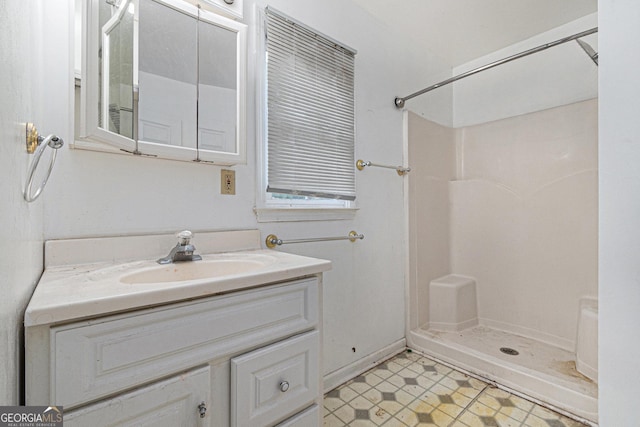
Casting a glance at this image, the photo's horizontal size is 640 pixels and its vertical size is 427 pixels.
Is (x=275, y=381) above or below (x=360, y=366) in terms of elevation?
above

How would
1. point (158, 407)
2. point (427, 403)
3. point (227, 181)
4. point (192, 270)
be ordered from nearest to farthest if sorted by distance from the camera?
1. point (158, 407)
2. point (192, 270)
3. point (227, 181)
4. point (427, 403)

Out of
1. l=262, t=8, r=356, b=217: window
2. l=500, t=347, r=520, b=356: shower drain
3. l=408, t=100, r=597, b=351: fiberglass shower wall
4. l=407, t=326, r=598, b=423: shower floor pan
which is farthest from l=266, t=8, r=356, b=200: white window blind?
l=500, t=347, r=520, b=356: shower drain

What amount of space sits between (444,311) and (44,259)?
229 centimetres

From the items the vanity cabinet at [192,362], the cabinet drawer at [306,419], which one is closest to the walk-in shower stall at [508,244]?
the cabinet drawer at [306,419]

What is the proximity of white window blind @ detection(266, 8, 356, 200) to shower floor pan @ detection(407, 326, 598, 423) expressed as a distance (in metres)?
1.20

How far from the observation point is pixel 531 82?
215 centimetres

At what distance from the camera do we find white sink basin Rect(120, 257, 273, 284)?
2.87 feet

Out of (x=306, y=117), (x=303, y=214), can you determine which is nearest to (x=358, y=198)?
(x=303, y=214)

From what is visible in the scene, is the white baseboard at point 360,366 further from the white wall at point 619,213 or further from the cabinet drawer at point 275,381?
the white wall at point 619,213

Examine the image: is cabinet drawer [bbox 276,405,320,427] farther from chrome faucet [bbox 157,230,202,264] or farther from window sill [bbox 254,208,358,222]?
window sill [bbox 254,208,358,222]

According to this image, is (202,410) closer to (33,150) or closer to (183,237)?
(183,237)

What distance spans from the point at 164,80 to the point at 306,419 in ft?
4.26

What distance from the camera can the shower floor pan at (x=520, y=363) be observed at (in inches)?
53.8

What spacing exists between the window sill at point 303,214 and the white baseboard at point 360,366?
2.85 feet
